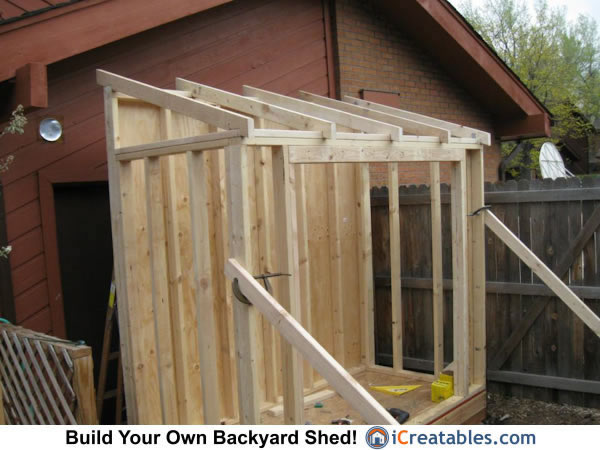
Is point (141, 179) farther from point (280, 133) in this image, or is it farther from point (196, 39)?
point (196, 39)

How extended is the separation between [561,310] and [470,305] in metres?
0.98

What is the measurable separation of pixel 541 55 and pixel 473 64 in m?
17.1

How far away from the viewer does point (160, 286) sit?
13.7 feet

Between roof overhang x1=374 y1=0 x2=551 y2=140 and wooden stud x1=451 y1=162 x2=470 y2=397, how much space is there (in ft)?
9.56

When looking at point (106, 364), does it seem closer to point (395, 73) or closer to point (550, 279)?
point (550, 279)

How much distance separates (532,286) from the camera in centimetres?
571

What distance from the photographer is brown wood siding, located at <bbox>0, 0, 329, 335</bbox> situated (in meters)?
4.46

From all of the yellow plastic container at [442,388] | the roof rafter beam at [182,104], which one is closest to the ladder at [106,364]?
the roof rafter beam at [182,104]

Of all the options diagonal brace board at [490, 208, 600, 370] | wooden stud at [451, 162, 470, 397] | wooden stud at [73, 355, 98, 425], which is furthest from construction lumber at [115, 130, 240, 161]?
diagonal brace board at [490, 208, 600, 370]

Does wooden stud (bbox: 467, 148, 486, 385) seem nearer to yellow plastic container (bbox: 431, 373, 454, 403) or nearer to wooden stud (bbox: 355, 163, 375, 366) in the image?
yellow plastic container (bbox: 431, 373, 454, 403)

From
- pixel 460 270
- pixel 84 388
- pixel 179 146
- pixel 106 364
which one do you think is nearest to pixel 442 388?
pixel 460 270

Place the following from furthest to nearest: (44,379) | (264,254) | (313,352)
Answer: (264,254)
(44,379)
(313,352)

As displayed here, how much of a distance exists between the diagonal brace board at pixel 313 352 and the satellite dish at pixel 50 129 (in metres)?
2.10

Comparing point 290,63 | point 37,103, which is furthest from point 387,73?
point 37,103
